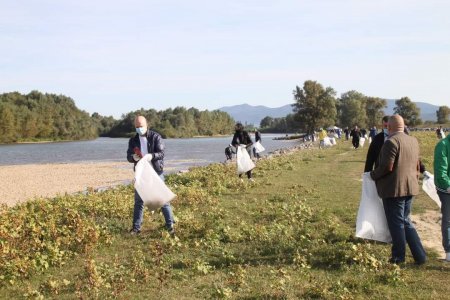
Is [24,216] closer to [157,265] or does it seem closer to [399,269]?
[157,265]

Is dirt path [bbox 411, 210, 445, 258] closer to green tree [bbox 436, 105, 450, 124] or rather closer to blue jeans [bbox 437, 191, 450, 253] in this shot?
blue jeans [bbox 437, 191, 450, 253]

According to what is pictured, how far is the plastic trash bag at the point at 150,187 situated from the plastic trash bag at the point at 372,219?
3.55 metres

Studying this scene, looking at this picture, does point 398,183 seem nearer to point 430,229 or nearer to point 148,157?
point 430,229

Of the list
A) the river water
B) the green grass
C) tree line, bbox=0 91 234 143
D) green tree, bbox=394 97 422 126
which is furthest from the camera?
green tree, bbox=394 97 422 126

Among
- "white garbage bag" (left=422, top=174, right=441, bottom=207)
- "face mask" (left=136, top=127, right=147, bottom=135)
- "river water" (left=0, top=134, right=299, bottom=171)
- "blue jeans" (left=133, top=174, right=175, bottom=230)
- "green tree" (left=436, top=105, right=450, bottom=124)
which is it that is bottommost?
"river water" (left=0, top=134, right=299, bottom=171)

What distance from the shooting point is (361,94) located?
137m

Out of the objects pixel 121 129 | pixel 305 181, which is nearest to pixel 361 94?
pixel 121 129

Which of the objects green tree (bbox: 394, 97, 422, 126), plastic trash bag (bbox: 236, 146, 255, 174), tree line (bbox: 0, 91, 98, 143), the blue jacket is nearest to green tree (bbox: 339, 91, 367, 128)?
green tree (bbox: 394, 97, 422, 126)

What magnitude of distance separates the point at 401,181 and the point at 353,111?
124587 mm

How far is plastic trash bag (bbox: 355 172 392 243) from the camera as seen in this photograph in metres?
7.17

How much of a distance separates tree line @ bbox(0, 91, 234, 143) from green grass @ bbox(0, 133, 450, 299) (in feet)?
258

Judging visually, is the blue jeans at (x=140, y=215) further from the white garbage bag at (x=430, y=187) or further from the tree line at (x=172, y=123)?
the tree line at (x=172, y=123)

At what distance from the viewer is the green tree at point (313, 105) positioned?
98.7 meters

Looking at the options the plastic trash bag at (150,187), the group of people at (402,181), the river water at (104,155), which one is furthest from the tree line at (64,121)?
the group of people at (402,181)
